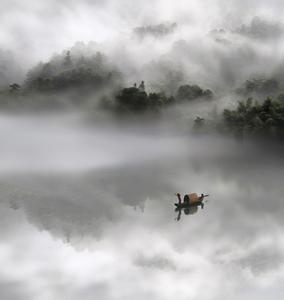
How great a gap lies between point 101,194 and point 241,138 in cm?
1880

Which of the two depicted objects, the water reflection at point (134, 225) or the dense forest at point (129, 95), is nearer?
the water reflection at point (134, 225)

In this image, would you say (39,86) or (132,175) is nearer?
(132,175)

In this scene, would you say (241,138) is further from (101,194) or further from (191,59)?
(191,59)

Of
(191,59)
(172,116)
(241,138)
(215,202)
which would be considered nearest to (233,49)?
(191,59)

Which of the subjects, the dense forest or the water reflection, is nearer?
the water reflection

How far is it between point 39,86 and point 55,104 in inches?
139

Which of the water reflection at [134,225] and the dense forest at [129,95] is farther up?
the dense forest at [129,95]

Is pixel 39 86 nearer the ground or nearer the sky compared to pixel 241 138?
nearer the sky

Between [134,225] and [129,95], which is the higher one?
[129,95]

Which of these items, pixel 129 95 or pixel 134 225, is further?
pixel 129 95

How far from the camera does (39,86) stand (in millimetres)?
56250

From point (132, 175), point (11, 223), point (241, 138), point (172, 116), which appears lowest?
point (11, 223)

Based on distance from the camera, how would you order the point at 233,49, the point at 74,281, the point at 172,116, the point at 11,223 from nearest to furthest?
the point at 74,281
the point at 11,223
the point at 172,116
the point at 233,49

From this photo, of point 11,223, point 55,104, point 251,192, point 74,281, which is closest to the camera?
point 74,281
